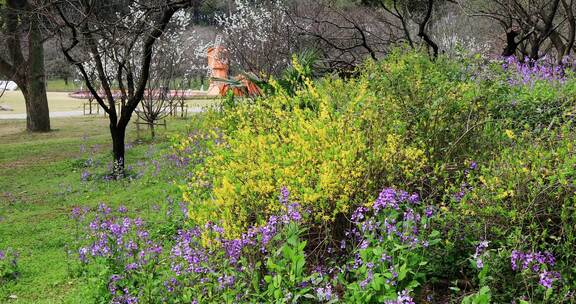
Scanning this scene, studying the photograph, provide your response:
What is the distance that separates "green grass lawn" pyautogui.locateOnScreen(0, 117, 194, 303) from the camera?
4.37 meters

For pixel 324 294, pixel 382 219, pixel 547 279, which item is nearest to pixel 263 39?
pixel 382 219

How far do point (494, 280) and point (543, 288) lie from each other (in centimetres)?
21

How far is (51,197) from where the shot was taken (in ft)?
25.5

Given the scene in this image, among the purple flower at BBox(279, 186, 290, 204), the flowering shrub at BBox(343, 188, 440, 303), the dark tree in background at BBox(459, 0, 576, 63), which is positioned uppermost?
the dark tree in background at BBox(459, 0, 576, 63)

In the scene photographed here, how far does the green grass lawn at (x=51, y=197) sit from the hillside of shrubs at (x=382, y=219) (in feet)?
1.58

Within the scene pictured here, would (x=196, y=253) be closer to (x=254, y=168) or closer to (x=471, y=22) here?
(x=254, y=168)

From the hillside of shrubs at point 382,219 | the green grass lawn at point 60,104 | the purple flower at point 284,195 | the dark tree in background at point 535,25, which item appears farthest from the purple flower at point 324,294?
the green grass lawn at point 60,104

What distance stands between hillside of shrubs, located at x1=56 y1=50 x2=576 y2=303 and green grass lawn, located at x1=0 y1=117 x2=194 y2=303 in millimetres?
483

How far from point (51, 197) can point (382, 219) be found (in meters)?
6.07

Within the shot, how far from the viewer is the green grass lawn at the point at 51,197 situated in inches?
172

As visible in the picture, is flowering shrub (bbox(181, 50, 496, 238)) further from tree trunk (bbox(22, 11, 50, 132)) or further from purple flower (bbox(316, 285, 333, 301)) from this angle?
tree trunk (bbox(22, 11, 50, 132))

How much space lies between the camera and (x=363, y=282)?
255cm

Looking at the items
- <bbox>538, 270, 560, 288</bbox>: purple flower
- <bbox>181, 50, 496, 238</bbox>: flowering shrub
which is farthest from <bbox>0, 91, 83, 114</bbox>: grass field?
<bbox>538, 270, 560, 288</bbox>: purple flower

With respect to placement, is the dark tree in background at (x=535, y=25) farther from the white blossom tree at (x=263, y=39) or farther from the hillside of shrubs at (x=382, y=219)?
the hillside of shrubs at (x=382, y=219)
